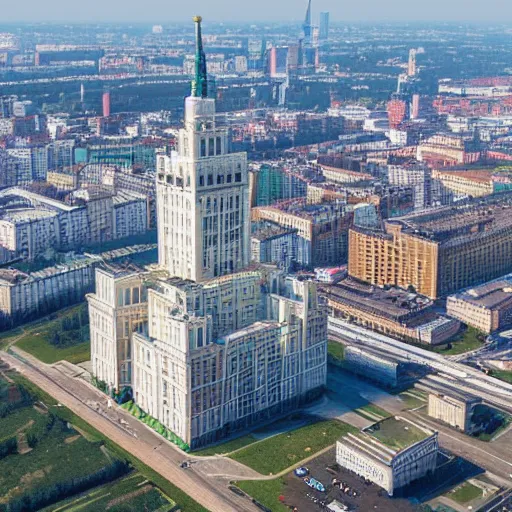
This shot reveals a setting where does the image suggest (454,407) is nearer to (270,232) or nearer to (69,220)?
(270,232)

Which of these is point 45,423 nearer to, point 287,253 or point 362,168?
point 287,253

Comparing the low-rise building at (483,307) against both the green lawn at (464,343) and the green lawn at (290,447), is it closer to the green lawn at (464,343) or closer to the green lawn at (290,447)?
the green lawn at (464,343)

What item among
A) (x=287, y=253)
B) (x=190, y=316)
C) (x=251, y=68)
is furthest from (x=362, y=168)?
(x=251, y=68)

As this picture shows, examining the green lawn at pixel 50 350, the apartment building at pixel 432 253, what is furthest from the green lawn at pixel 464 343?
the green lawn at pixel 50 350

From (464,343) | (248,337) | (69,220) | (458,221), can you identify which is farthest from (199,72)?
(69,220)

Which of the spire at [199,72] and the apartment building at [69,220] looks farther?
the apartment building at [69,220]

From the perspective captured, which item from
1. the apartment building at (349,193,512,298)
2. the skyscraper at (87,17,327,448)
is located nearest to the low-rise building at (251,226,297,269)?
the apartment building at (349,193,512,298)
